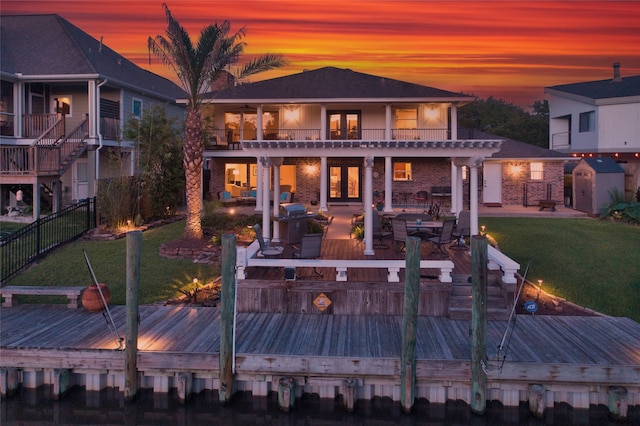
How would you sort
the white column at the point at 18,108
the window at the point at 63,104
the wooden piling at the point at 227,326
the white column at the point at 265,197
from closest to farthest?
the wooden piling at the point at 227,326 < the white column at the point at 265,197 < the white column at the point at 18,108 < the window at the point at 63,104

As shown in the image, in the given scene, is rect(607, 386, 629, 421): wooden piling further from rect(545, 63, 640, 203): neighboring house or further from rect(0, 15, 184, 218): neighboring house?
rect(545, 63, 640, 203): neighboring house

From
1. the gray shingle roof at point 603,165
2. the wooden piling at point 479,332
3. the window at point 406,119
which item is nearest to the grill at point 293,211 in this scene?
the wooden piling at point 479,332

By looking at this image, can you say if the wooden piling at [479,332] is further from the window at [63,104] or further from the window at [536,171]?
the window at [63,104]

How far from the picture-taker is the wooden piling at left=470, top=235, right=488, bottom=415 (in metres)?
8.03

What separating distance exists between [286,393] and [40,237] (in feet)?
40.0

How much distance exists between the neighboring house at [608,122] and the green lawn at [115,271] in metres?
24.5

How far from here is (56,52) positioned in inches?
992

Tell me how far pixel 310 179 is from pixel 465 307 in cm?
1945

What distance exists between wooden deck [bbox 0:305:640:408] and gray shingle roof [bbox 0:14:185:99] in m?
17.2

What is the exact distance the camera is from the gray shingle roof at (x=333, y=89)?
2644cm

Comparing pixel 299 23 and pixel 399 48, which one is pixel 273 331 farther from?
pixel 399 48

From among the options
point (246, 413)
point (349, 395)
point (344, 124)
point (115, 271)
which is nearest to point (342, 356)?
point (349, 395)

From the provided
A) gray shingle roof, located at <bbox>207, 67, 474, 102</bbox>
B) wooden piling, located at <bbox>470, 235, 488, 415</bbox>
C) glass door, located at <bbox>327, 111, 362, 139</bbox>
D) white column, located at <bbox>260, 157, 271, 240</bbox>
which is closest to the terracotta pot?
white column, located at <bbox>260, 157, 271, 240</bbox>

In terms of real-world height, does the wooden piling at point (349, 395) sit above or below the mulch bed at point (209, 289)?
below
